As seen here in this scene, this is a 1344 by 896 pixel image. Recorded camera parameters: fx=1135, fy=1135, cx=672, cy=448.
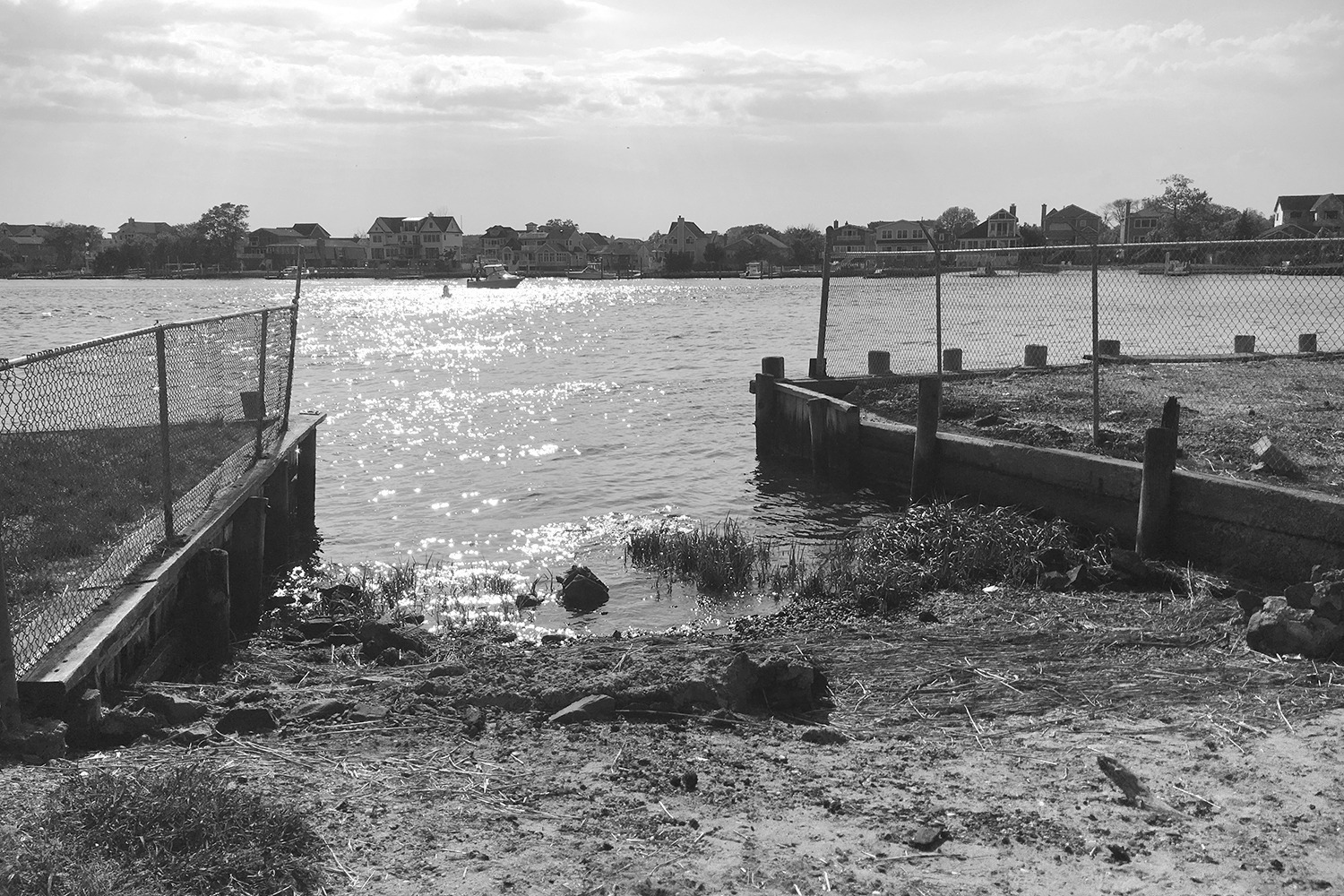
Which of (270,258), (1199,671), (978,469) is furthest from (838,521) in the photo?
(270,258)

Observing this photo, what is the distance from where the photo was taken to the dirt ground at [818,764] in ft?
14.4

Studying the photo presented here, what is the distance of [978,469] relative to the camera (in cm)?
1238

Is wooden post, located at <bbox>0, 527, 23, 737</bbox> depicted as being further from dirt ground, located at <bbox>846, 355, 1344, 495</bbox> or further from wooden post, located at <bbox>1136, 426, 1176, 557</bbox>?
dirt ground, located at <bbox>846, 355, 1344, 495</bbox>

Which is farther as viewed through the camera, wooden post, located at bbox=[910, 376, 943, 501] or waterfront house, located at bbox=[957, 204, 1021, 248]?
waterfront house, located at bbox=[957, 204, 1021, 248]

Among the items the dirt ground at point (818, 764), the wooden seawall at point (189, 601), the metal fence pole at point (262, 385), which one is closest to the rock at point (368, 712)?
the dirt ground at point (818, 764)

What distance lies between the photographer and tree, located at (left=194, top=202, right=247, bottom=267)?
609 feet

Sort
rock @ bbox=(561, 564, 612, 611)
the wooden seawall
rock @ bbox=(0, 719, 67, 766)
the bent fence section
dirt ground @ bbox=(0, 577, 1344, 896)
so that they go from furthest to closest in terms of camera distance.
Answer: rock @ bbox=(561, 564, 612, 611) < the bent fence section < the wooden seawall < rock @ bbox=(0, 719, 67, 766) < dirt ground @ bbox=(0, 577, 1344, 896)

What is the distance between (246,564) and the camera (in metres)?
9.82

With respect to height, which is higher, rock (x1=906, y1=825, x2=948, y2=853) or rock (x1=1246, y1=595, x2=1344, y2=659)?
rock (x1=1246, y1=595, x2=1344, y2=659)

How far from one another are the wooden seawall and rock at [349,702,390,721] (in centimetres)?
134

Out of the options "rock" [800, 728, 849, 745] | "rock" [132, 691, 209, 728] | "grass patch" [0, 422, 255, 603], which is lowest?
"rock" [800, 728, 849, 745]

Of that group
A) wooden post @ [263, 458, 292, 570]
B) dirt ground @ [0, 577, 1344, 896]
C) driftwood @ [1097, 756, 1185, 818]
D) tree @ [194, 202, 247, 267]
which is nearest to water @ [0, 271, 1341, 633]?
wooden post @ [263, 458, 292, 570]

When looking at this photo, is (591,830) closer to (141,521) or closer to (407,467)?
(141,521)

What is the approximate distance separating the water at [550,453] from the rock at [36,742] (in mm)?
4967
